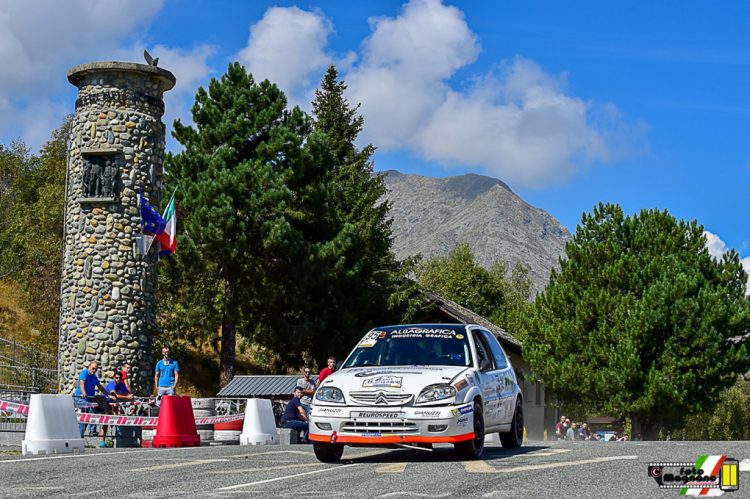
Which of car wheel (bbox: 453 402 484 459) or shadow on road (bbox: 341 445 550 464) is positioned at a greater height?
car wheel (bbox: 453 402 484 459)

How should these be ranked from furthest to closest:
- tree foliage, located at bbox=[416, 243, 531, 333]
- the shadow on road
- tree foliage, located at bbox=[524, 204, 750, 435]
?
1. tree foliage, located at bbox=[416, 243, 531, 333]
2. tree foliage, located at bbox=[524, 204, 750, 435]
3. the shadow on road

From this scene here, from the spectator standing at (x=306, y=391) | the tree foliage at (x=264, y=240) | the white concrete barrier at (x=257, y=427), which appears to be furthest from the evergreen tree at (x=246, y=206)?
the white concrete barrier at (x=257, y=427)

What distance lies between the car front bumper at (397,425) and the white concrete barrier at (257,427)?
27.5ft

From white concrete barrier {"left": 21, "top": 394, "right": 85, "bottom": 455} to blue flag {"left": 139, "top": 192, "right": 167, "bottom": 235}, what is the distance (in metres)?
15.6

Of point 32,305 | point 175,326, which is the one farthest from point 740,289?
point 32,305

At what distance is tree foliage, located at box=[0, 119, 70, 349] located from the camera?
4928 centimetres

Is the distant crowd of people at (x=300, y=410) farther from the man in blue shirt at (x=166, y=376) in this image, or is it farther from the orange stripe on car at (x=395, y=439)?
the orange stripe on car at (x=395, y=439)

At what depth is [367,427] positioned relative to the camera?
496 inches

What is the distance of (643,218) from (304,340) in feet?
58.4

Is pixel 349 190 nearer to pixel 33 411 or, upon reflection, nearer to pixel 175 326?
pixel 175 326

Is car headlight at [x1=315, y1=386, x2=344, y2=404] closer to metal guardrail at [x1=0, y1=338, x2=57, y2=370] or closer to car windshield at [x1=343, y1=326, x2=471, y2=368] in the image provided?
car windshield at [x1=343, y1=326, x2=471, y2=368]

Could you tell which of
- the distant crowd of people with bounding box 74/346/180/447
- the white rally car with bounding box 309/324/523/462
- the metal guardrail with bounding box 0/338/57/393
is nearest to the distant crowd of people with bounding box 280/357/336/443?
the distant crowd of people with bounding box 74/346/180/447

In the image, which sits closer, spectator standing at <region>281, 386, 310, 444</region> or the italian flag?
spectator standing at <region>281, 386, 310, 444</region>

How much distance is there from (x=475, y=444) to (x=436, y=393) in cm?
96
